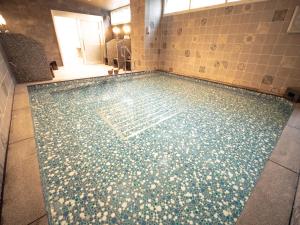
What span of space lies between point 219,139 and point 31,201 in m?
1.38

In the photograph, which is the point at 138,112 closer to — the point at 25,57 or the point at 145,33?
the point at 25,57

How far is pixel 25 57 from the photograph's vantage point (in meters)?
2.22

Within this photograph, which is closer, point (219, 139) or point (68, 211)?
point (68, 211)

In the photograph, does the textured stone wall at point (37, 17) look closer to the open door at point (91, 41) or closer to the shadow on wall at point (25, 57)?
the open door at point (91, 41)

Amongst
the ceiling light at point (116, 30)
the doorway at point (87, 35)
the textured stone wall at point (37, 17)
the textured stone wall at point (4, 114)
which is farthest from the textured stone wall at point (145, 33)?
the textured stone wall at point (4, 114)

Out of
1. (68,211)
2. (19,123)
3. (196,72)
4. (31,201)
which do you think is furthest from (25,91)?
(196,72)

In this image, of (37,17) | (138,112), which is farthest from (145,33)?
(37,17)

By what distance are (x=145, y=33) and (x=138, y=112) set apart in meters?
2.85

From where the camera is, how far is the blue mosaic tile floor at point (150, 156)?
67cm

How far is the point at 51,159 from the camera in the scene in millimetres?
928

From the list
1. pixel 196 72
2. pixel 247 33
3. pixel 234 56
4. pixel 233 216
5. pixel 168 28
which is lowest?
pixel 233 216

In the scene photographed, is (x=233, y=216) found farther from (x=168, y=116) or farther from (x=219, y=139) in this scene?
(x=168, y=116)

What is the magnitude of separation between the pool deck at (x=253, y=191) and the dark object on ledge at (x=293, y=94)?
1.28 metres

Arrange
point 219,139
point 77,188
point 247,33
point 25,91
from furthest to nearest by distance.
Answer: point 247,33 < point 25,91 < point 219,139 < point 77,188
